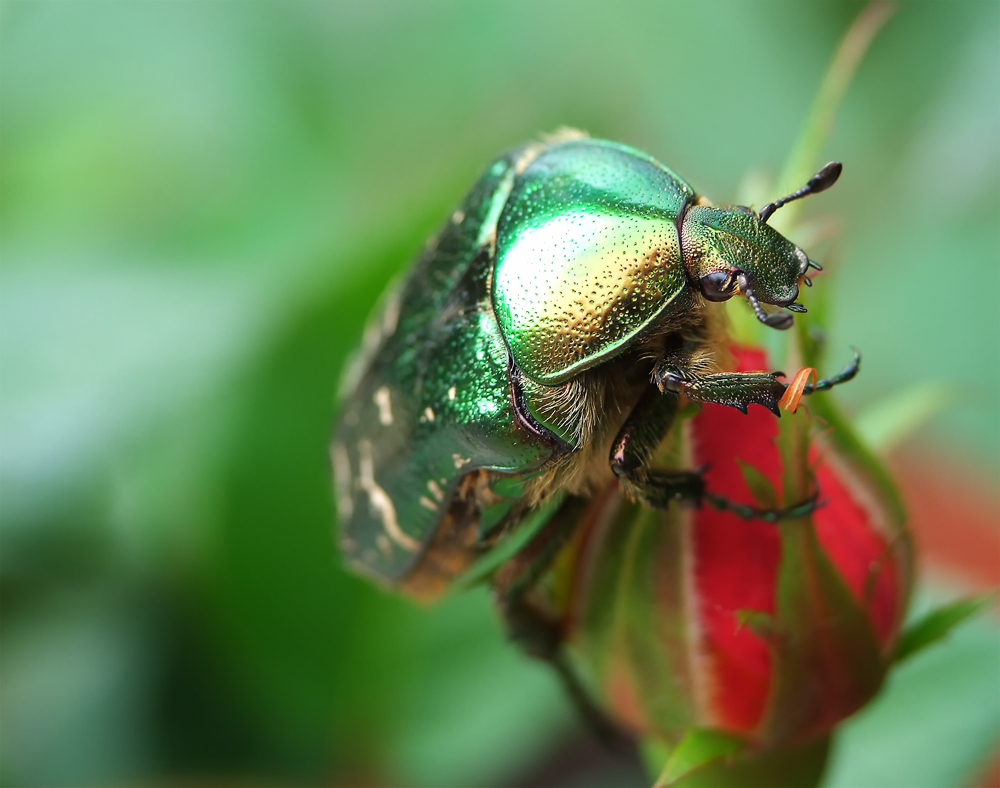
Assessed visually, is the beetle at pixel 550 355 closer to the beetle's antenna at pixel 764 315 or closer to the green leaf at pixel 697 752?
the beetle's antenna at pixel 764 315

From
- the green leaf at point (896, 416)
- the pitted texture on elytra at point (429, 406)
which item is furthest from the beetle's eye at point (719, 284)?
the green leaf at point (896, 416)

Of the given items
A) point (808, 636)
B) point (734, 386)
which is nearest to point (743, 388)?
point (734, 386)

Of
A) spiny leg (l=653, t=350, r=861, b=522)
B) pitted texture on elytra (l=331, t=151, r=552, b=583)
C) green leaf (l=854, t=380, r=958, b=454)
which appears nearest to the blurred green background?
green leaf (l=854, t=380, r=958, b=454)

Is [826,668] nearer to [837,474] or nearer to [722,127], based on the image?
[837,474]

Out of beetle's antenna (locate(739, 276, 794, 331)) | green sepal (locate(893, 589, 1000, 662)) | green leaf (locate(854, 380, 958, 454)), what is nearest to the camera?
beetle's antenna (locate(739, 276, 794, 331))

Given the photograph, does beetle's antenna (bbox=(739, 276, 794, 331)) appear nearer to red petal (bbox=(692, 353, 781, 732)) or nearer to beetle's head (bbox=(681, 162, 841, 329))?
beetle's head (bbox=(681, 162, 841, 329))

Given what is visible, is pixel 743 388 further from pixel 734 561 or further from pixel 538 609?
pixel 538 609
